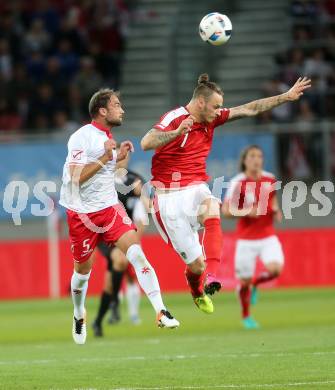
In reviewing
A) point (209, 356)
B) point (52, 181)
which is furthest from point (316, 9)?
point (209, 356)

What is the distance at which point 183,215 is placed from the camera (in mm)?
12531

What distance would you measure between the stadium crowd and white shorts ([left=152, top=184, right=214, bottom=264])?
535 inches

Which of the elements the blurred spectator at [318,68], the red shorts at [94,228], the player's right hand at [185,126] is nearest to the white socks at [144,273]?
the red shorts at [94,228]

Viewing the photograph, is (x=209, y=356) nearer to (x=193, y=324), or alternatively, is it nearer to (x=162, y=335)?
(x=162, y=335)

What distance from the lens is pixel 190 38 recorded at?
26172mm

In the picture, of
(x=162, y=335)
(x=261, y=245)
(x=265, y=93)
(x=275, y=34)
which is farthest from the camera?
(x=275, y=34)

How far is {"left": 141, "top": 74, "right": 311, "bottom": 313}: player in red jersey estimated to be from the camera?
40.7ft

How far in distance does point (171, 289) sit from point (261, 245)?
20.8 feet

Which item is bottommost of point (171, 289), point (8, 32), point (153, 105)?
point (171, 289)

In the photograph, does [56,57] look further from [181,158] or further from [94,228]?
[94,228]

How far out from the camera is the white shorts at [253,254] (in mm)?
17141

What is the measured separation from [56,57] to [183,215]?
16.0 meters

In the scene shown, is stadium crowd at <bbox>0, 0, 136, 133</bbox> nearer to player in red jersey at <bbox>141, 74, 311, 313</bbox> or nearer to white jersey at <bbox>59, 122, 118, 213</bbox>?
player in red jersey at <bbox>141, 74, 311, 313</bbox>

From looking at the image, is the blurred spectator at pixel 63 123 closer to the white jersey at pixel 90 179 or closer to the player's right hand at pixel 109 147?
the white jersey at pixel 90 179
